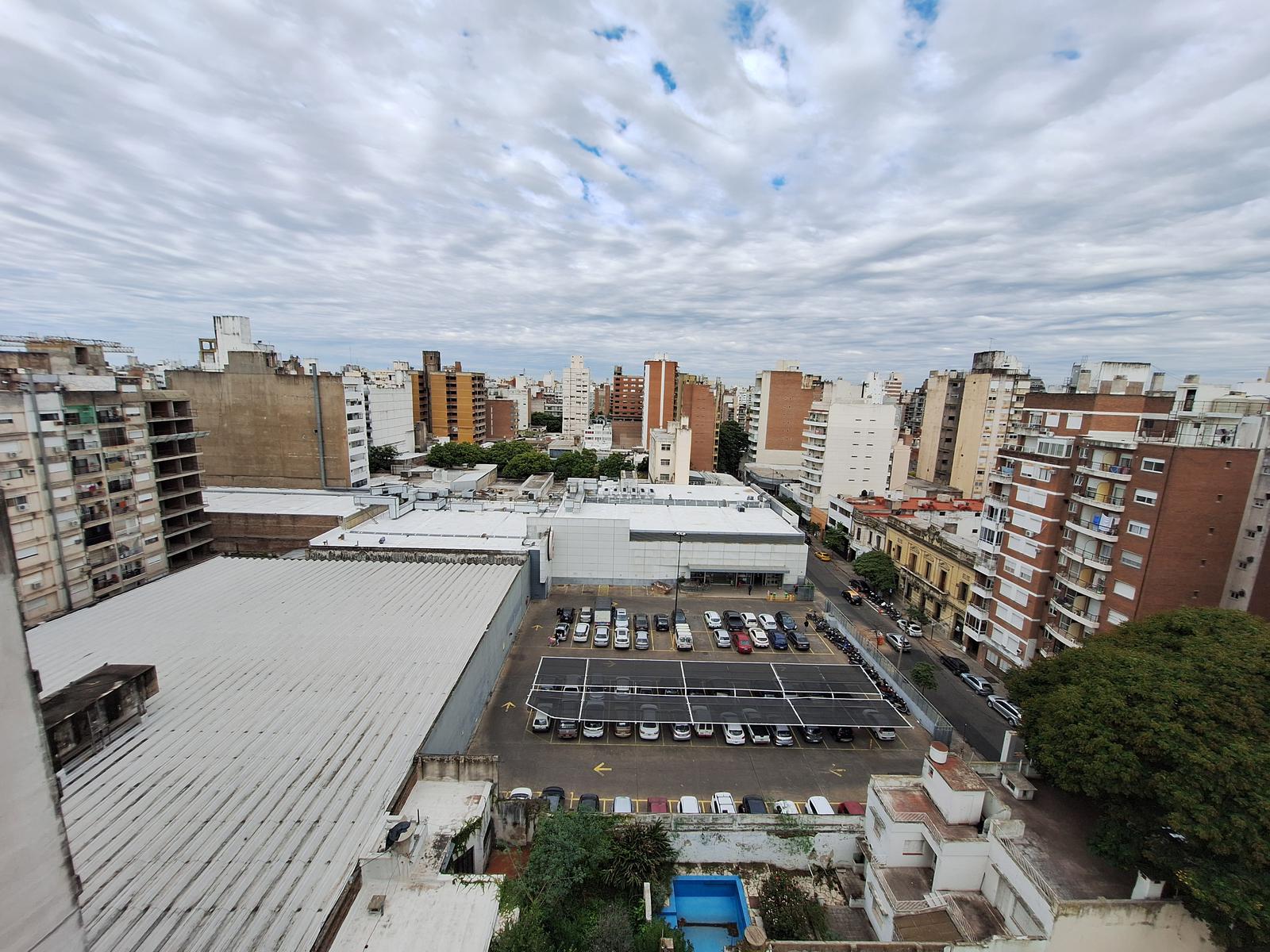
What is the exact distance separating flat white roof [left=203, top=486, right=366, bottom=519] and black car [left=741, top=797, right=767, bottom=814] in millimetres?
35317

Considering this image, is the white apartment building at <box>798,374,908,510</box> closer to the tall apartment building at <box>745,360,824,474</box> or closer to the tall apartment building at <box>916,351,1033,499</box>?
the tall apartment building at <box>916,351,1033,499</box>

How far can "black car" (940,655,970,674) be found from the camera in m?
31.8

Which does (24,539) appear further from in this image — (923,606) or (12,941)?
(923,606)

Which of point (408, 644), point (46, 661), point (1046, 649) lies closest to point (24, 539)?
point (46, 661)

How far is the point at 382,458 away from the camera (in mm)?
75062

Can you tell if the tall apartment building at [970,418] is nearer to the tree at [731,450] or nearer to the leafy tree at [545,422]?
the tree at [731,450]

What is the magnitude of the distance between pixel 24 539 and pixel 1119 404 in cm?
5497

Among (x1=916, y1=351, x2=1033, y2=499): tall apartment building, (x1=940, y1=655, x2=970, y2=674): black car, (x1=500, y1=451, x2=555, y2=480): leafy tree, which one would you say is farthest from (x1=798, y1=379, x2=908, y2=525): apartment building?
(x1=500, y1=451, x2=555, y2=480): leafy tree

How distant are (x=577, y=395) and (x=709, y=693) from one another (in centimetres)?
12180

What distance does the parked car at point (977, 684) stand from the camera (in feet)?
97.5

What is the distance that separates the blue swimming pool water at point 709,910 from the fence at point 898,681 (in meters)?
12.4

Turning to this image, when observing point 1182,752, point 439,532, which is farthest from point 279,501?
point 1182,752

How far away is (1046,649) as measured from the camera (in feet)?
95.0

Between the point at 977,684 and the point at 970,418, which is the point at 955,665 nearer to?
the point at 977,684
